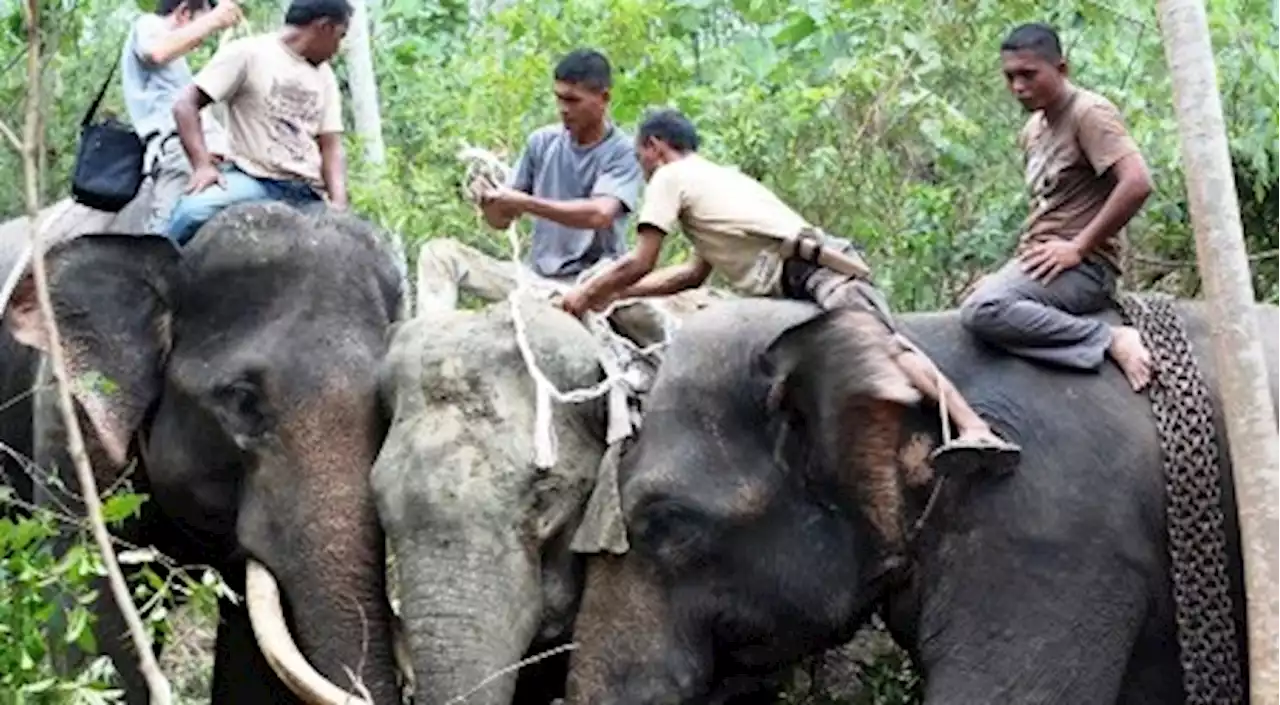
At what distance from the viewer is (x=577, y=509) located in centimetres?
818

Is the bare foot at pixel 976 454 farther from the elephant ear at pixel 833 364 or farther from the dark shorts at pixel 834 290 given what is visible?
the dark shorts at pixel 834 290

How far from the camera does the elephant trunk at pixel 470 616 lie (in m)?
7.72

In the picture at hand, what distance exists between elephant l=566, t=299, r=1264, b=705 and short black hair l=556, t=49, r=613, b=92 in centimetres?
125

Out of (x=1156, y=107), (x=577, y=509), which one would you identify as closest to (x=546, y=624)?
(x=577, y=509)

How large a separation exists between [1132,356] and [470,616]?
6.27ft

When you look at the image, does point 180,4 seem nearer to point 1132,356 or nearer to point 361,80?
point 1132,356

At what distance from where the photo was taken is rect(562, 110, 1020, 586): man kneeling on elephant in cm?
773

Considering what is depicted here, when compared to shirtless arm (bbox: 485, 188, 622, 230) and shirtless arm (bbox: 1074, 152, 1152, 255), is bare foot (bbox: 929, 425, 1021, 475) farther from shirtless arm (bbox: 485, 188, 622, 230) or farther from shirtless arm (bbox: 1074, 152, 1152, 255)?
shirtless arm (bbox: 485, 188, 622, 230)

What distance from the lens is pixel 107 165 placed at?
9.05m

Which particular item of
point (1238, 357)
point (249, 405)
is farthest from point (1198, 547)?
point (249, 405)

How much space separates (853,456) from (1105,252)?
951 mm

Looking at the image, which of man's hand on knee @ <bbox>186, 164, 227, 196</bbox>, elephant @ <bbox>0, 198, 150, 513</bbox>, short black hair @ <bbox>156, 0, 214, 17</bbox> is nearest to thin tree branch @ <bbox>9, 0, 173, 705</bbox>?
man's hand on knee @ <bbox>186, 164, 227, 196</bbox>

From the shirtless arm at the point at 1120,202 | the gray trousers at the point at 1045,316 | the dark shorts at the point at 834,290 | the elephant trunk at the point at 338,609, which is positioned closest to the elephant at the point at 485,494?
the elephant trunk at the point at 338,609

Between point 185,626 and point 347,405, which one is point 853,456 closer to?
point 347,405
